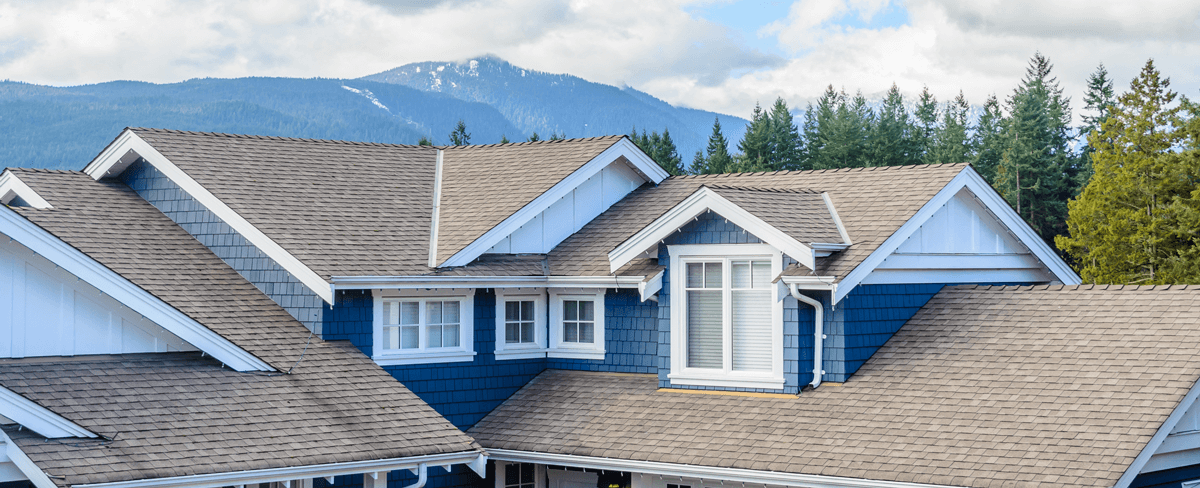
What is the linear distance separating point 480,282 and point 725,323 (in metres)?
3.65

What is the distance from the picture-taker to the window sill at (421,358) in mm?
16453

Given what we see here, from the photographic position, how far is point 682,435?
1498cm

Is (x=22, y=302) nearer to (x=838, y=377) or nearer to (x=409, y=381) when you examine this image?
(x=409, y=381)

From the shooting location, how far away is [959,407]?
13758mm

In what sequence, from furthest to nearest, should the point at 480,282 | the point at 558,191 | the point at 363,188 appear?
the point at 363,188, the point at 558,191, the point at 480,282

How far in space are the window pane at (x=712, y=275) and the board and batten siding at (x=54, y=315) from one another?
744 cm

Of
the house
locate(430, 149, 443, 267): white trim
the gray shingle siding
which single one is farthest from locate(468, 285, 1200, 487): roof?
the gray shingle siding

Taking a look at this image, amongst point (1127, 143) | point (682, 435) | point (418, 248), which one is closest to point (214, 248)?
point (418, 248)

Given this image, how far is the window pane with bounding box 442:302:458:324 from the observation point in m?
17.2

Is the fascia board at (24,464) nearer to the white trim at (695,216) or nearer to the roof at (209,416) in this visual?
the roof at (209,416)

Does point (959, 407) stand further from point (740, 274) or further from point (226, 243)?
point (226, 243)

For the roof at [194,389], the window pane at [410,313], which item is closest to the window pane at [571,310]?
the window pane at [410,313]

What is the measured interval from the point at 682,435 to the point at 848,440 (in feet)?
7.40

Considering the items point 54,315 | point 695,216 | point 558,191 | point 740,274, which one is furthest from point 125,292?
point 740,274
